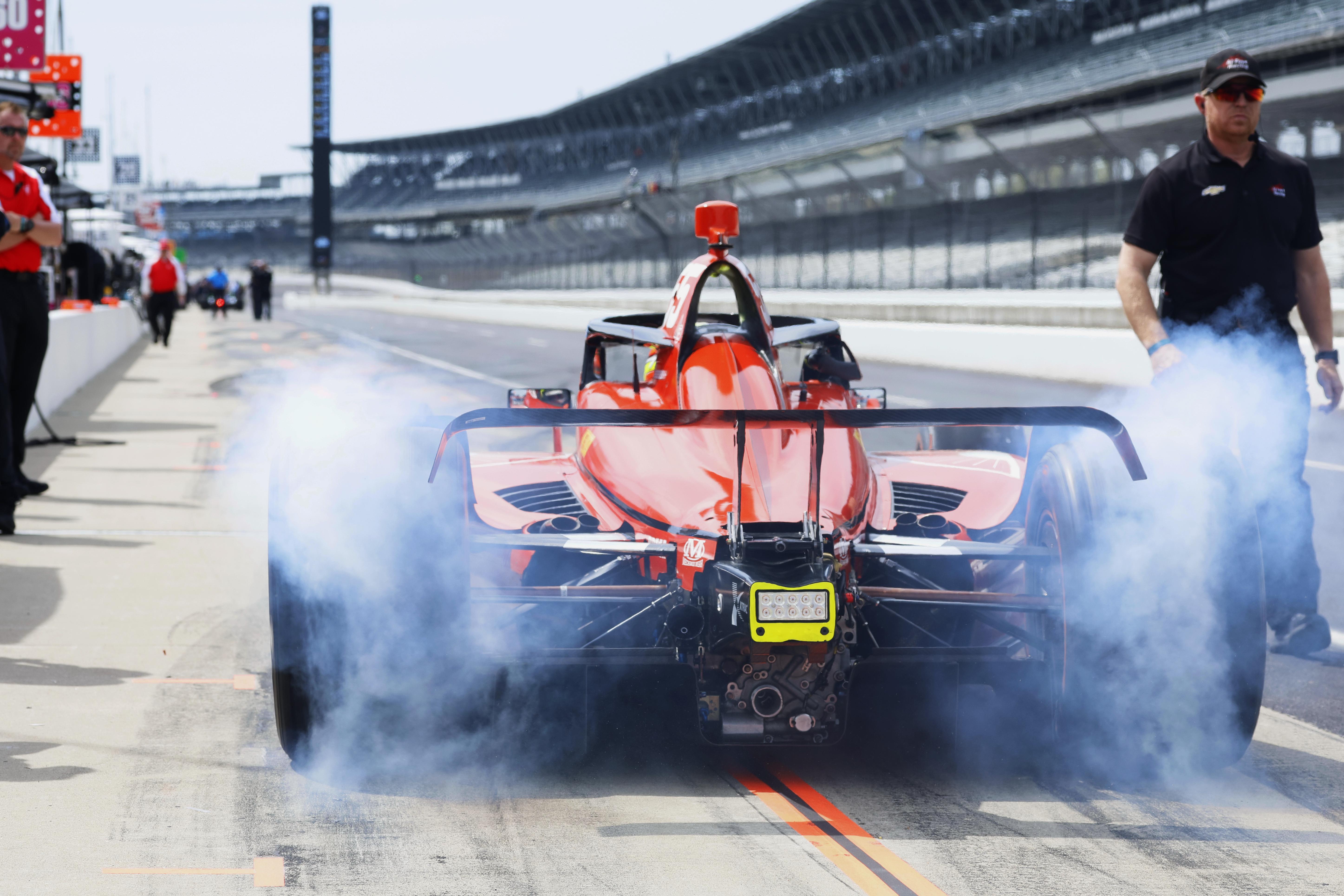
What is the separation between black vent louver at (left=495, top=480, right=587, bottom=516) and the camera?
480cm

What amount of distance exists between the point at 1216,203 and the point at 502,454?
8.51 ft

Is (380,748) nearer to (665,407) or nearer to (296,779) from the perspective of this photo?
(296,779)

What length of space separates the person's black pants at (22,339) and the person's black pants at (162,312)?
22034 millimetres

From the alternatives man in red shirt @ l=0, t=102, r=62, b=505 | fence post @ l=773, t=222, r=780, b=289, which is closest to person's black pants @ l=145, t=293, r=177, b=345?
fence post @ l=773, t=222, r=780, b=289

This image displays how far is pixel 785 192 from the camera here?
4041cm

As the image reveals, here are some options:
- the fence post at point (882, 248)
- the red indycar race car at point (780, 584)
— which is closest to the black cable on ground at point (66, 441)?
the red indycar race car at point (780, 584)

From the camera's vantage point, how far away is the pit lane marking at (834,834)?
131 inches

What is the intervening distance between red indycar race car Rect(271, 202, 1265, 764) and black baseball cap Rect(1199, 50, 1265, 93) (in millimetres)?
1480

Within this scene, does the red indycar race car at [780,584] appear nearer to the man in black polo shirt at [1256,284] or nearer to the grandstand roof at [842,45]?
the man in black polo shirt at [1256,284]

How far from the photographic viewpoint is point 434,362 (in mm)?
23672

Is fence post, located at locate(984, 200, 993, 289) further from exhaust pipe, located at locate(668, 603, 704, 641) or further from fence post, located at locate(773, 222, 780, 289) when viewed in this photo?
exhaust pipe, located at locate(668, 603, 704, 641)

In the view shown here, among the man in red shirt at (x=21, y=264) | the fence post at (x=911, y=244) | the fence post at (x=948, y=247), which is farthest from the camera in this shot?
the fence post at (x=911, y=244)

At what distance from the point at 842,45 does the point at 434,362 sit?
117 ft

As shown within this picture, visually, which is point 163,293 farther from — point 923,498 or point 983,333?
point 923,498
